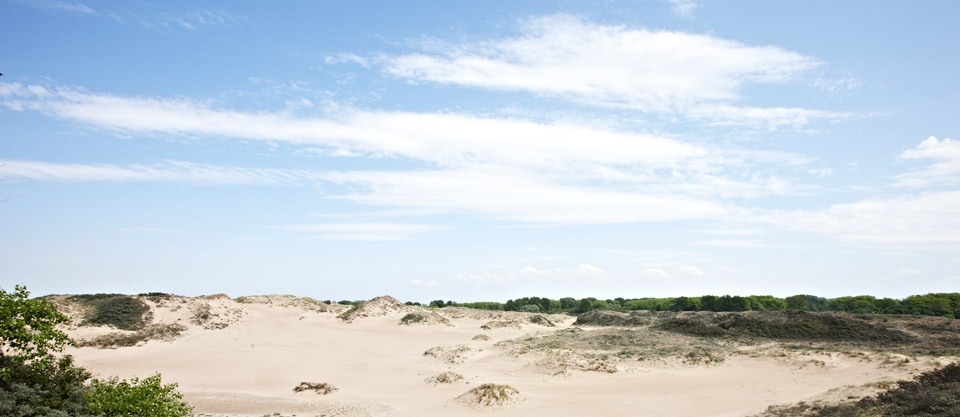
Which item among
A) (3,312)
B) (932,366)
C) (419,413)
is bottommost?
(419,413)

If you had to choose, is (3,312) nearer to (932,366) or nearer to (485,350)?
(485,350)

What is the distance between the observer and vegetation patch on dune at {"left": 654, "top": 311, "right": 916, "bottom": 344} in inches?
1832

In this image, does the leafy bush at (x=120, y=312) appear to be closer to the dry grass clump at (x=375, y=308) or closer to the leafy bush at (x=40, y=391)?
the dry grass clump at (x=375, y=308)

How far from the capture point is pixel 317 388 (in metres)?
33.1

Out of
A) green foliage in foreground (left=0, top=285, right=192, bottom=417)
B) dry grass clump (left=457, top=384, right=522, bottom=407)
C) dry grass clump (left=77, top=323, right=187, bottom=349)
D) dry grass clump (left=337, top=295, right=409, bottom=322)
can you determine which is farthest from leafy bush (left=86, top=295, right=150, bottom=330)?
green foliage in foreground (left=0, top=285, right=192, bottom=417)

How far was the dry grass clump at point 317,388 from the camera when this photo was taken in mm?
32656

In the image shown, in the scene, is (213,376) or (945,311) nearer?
(213,376)

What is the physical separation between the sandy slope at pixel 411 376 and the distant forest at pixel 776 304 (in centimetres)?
4652

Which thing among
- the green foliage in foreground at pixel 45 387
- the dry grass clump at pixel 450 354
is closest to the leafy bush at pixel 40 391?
the green foliage in foreground at pixel 45 387

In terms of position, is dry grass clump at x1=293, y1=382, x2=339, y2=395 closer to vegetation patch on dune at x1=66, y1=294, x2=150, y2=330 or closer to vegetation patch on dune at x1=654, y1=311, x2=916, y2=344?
vegetation patch on dune at x1=66, y1=294, x2=150, y2=330

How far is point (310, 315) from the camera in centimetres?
6794

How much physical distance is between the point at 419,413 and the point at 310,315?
4383 cm

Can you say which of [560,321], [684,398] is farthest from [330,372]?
[560,321]

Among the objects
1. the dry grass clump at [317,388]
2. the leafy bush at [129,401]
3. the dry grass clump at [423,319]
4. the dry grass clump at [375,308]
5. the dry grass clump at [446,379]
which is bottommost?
the dry grass clump at [317,388]
